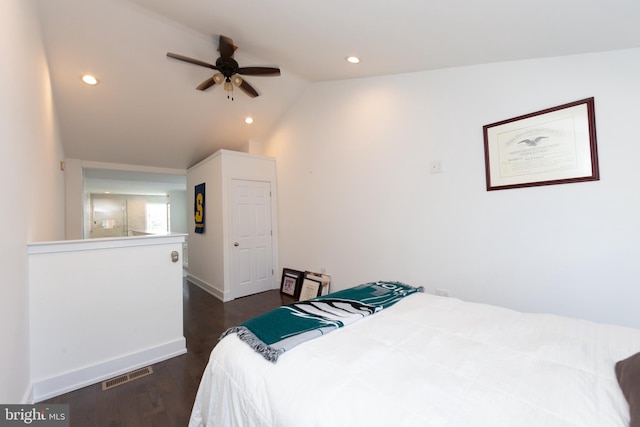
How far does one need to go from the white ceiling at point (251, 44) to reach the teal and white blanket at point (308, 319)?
1962mm

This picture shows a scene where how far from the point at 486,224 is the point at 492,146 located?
684 millimetres

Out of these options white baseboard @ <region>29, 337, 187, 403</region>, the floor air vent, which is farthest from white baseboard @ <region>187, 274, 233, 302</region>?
the floor air vent

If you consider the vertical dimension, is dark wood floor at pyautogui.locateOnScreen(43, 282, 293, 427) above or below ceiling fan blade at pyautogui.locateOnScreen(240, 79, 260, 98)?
below

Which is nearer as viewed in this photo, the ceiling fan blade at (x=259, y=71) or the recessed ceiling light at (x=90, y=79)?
the ceiling fan blade at (x=259, y=71)

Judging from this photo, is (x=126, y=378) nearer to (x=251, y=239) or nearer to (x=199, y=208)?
(x=251, y=239)

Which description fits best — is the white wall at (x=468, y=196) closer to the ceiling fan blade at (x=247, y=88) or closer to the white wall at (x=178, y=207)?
the ceiling fan blade at (x=247, y=88)

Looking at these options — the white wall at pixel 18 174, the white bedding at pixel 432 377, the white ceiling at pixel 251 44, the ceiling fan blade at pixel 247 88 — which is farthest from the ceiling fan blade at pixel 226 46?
the white bedding at pixel 432 377

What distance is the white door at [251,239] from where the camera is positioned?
4.04 meters

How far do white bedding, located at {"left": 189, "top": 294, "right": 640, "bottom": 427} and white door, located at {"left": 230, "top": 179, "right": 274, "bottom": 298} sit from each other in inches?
110

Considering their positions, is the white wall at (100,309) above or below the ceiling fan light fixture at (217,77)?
below

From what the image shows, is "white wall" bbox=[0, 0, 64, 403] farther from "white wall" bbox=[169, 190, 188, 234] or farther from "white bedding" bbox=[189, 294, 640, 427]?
"white wall" bbox=[169, 190, 188, 234]

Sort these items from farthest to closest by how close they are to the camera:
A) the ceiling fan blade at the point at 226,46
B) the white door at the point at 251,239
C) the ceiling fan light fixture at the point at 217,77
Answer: the white door at the point at 251,239 → the ceiling fan light fixture at the point at 217,77 → the ceiling fan blade at the point at 226,46

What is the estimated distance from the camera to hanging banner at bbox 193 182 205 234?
4.59 meters

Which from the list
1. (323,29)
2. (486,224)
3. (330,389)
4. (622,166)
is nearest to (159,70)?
(323,29)
